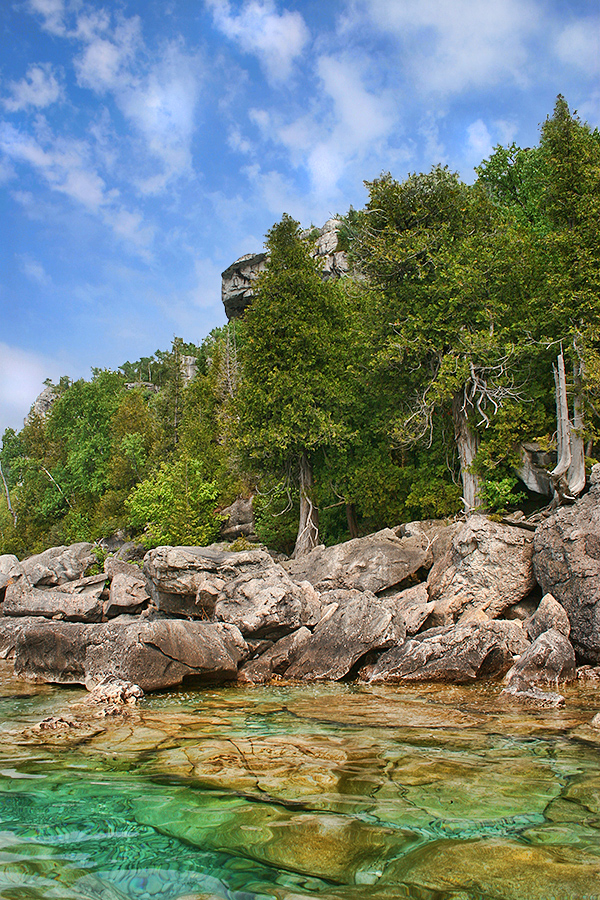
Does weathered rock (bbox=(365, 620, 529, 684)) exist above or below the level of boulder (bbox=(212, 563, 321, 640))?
below

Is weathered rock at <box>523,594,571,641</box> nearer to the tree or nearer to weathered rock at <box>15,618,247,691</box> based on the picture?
weathered rock at <box>15,618,247,691</box>

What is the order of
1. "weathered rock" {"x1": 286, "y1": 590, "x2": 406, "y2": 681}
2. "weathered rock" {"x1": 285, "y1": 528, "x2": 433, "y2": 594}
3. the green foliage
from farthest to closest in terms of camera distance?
the green foliage, "weathered rock" {"x1": 285, "y1": 528, "x2": 433, "y2": 594}, "weathered rock" {"x1": 286, "y1": 590, "x2": 406, "y2": 681}

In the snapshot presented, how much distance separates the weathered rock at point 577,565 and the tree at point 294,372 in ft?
37.3

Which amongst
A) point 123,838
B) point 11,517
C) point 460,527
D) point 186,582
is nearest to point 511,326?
point 460,527

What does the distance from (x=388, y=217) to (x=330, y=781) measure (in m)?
24.5

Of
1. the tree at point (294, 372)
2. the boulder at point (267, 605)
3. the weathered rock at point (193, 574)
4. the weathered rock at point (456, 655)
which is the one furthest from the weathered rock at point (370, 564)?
the tree at point (294, 372)

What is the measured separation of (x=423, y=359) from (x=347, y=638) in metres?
14.0

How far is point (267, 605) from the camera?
598 inches

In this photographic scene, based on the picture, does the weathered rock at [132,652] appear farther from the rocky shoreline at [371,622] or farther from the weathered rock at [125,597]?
the weathered rock at [125,597]

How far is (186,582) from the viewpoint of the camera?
17.5 meters

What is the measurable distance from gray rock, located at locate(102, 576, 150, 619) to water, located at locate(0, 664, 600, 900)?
12.4 metres

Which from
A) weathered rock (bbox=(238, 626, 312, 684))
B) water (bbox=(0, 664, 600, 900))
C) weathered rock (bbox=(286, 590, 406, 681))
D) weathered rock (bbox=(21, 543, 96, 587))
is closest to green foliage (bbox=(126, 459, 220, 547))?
weathered rock (bbox=(21, 543, 96, 587))

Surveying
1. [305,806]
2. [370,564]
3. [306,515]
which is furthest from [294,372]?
[305,806]

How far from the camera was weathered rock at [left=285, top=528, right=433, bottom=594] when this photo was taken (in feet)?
60.2
